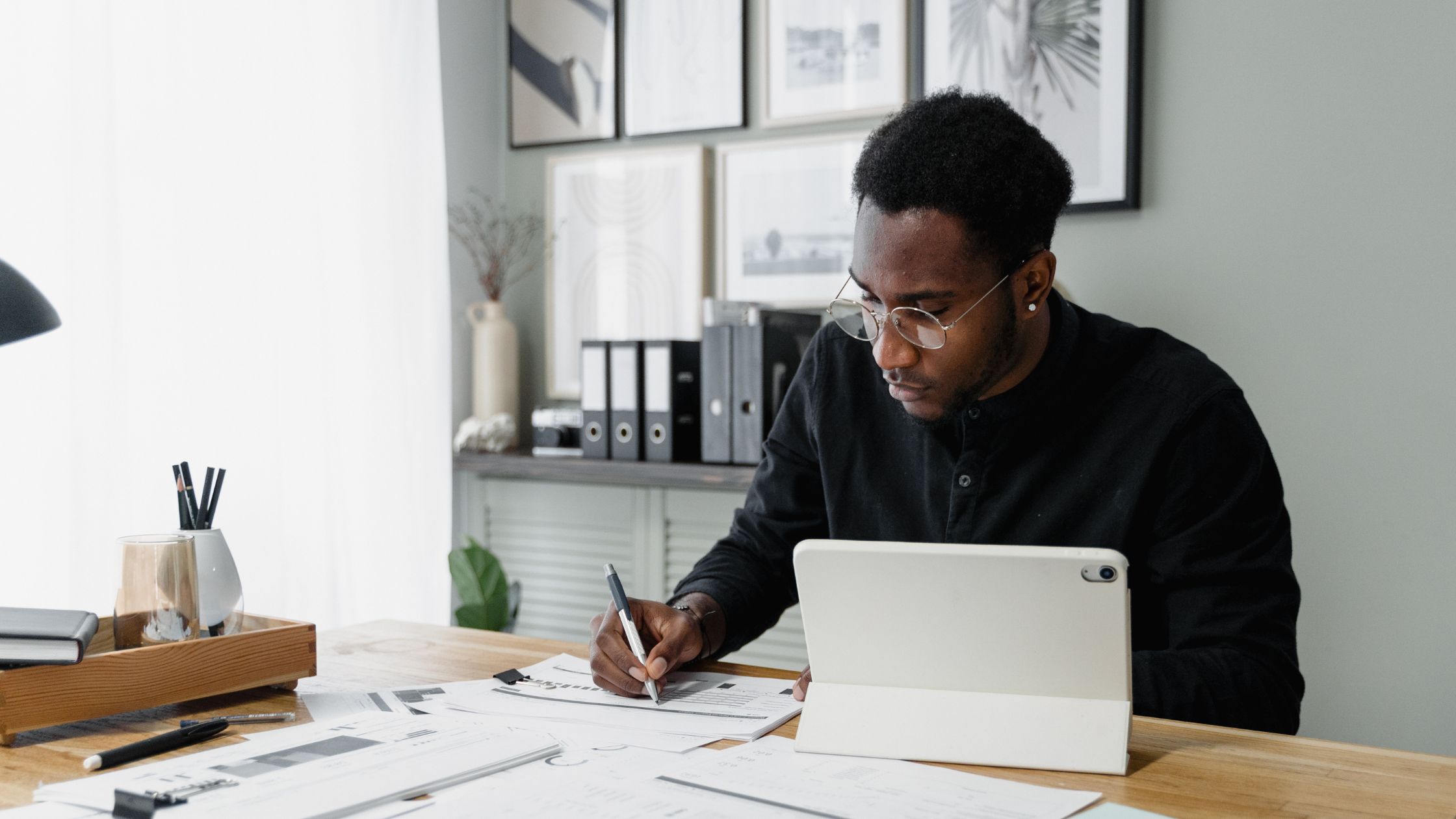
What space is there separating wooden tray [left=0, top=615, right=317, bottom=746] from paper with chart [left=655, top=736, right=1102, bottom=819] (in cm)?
47

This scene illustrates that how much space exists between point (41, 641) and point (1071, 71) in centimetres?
226

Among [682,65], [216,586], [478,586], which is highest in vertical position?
[682,65]

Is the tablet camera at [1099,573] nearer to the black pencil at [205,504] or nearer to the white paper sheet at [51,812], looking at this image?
the white paper sheet at [51,812]

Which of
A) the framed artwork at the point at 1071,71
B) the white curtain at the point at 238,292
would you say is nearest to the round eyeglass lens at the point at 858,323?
the framed artwork at the point at 1071,71

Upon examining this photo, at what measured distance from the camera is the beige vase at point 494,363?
3.14 metres

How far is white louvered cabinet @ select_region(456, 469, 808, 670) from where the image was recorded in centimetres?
281

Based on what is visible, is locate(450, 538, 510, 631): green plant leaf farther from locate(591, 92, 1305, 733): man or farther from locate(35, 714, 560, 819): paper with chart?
locate(35, 714, 560, 819): paper with chart

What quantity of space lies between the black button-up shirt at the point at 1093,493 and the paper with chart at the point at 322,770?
443 mm

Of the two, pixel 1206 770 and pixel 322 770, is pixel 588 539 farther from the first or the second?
pixel 1206 770

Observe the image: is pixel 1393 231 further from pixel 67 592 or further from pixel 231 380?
pixel 67 592

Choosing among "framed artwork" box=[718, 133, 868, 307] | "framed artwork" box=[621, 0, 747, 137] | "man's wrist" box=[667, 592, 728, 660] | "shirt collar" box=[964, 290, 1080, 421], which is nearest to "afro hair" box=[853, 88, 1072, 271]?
"shirt collar" box=[964, 290, 1080, 421]

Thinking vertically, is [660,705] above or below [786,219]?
below

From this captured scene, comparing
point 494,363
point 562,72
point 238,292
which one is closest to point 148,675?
point 238,292

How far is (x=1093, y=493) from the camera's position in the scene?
55.6 inches
